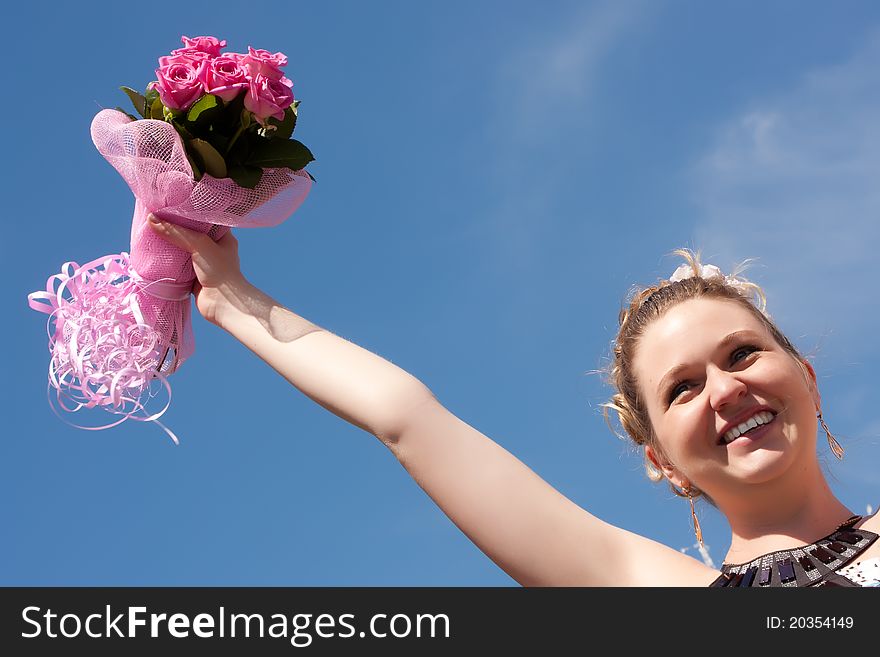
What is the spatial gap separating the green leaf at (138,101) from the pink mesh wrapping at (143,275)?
0.19 ft

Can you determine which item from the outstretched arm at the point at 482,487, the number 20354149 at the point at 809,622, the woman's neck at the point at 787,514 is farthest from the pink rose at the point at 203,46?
the number 20354149 at the point at 809,622

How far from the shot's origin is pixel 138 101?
358 cm

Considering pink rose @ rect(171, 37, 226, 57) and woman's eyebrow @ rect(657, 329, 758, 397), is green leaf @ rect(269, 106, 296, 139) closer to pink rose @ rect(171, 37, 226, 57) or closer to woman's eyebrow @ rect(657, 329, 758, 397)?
pink rose @ rect(171, 37, 226, 57)

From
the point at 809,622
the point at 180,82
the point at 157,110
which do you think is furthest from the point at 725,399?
the point at 157,110

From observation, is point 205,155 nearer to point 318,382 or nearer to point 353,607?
point 318,382

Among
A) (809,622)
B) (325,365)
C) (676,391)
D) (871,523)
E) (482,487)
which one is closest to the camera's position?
(809,622)

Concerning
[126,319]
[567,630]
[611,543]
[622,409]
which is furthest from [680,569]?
[126,319]

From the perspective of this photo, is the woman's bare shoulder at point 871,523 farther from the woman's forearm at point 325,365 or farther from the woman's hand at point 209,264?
the woman's hand at point 209,264

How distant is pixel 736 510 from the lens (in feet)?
9.76

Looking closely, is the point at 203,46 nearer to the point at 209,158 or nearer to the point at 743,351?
the point at 209,158

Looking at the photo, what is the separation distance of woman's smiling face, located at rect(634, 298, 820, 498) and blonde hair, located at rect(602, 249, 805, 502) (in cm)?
11

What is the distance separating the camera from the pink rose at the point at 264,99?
3.32 metres

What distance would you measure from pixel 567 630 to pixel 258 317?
4.57ft

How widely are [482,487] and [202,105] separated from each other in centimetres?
164
